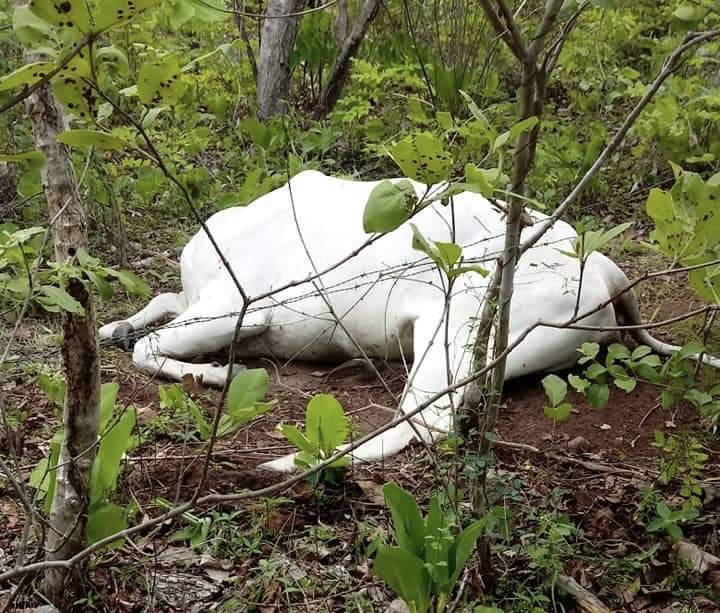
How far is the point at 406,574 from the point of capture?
1.77 metres

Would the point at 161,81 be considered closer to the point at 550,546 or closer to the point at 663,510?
the point at 550,546

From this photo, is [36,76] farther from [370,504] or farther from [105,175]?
[105,175]

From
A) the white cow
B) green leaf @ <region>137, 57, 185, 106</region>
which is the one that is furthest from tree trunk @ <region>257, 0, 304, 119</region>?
green leaf @ <region>137, 57, 185, 106</region>

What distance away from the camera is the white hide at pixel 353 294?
3.00 meters

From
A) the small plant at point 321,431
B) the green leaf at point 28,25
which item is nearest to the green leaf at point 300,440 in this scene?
the small plant at point 321,431

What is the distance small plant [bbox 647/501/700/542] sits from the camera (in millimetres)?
2057

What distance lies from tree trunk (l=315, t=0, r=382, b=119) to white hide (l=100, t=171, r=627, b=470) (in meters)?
2.42

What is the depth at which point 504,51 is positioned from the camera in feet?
22.0

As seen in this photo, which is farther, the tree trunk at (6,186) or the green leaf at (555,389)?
the tree trunk at (6,186)

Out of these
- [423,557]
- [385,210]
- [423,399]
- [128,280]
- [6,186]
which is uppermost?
[385,210]

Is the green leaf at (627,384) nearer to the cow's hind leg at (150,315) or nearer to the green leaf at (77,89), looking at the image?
the green leaf at (77,89)

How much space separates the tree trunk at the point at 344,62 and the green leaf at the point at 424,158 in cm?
475

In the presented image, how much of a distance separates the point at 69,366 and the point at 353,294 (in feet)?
5.79

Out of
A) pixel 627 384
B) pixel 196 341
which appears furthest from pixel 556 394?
pixel 196 341
